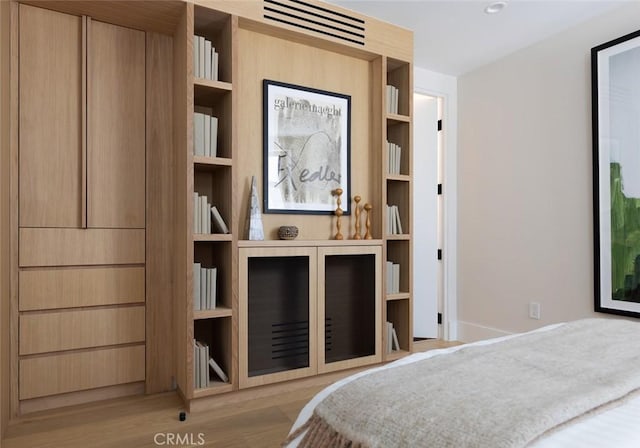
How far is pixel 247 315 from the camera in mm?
2410

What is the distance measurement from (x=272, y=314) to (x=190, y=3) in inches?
70.5

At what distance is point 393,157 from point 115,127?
1839mm

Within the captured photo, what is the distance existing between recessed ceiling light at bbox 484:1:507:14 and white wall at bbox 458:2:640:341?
65cm

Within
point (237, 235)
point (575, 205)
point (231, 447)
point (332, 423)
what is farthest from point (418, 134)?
point (332, 423)

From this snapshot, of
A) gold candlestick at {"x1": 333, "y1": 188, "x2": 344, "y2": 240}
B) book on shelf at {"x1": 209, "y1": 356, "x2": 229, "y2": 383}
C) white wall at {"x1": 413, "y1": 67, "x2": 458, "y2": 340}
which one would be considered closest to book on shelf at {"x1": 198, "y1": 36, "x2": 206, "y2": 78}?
gold candlestick at {"x1": 333, "y1": 188, "x2": 344, "y2": 240}

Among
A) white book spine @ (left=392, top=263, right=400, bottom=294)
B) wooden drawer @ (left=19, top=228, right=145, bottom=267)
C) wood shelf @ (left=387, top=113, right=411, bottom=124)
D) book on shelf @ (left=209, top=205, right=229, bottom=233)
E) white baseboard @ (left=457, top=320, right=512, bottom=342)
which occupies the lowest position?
white baseboard @ (left=457, top=320, right=512, bottom=342)

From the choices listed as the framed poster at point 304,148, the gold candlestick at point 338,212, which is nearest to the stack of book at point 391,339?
the gold candlestick at point 338,212

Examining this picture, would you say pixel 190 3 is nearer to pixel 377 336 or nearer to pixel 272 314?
pixel 272 314

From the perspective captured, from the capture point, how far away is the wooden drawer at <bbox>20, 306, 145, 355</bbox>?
2.25 metres

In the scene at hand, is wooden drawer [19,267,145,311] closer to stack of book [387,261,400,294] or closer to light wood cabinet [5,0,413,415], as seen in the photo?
light wood cabinet [5,0,413,415]

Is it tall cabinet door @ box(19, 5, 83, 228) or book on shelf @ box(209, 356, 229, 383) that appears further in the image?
book on shelf @ box(209, 356, 229, 383)

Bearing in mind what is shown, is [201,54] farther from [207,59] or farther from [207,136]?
[207,136]

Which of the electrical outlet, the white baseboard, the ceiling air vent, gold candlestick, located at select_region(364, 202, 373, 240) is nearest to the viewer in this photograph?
the ceiling air vent

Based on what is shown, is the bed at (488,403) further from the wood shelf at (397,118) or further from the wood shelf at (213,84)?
the wood shelf at (397,118)
